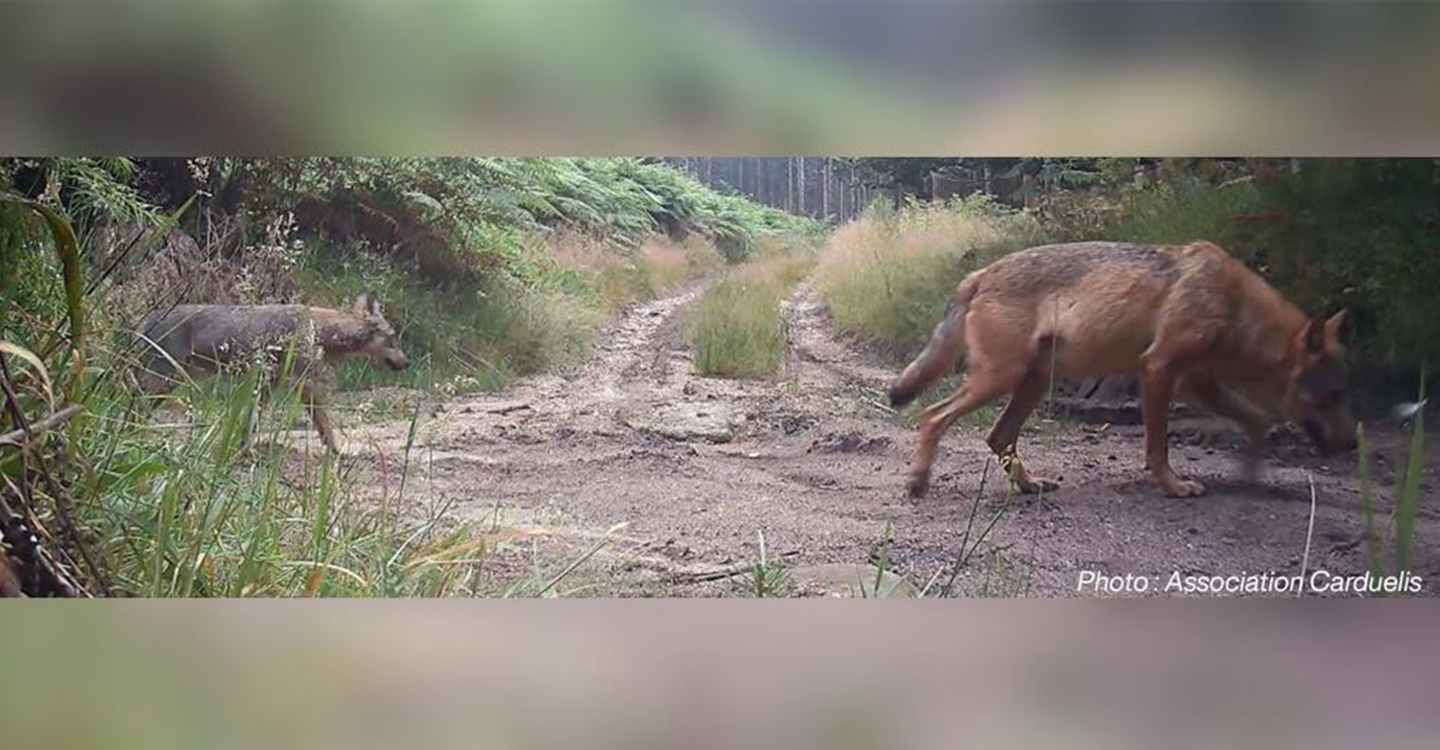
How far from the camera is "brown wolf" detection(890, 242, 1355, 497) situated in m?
2.53

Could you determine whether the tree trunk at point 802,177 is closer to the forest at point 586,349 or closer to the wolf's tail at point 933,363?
the forest at point 586,349

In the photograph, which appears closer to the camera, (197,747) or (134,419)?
(197,747)

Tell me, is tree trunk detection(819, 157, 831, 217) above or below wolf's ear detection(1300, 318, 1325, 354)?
above

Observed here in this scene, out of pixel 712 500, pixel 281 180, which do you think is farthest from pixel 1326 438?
pixel 281 180

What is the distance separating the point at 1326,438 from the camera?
258 centimetres

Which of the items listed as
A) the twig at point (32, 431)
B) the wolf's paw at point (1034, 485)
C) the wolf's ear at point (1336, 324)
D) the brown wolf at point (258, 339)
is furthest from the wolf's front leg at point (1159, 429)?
the twig at point (32, 431)

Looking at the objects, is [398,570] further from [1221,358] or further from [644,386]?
[1221,358]

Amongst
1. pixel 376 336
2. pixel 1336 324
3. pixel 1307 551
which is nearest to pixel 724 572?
pixel 376 336

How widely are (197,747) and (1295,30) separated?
2.42m

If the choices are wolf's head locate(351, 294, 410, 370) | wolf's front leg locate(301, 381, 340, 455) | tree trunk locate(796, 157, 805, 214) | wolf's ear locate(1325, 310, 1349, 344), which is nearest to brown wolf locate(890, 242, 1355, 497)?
wolf's ear locate(1325, 310, 1349, 344)

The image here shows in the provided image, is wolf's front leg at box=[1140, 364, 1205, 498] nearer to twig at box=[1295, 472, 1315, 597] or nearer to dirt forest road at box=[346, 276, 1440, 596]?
dirt forest road at box=[346, 276, 1440, 596]

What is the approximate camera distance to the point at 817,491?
2551mm

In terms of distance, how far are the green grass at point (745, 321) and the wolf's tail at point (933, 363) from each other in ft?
0.79

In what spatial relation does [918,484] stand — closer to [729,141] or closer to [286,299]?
[729,141]
